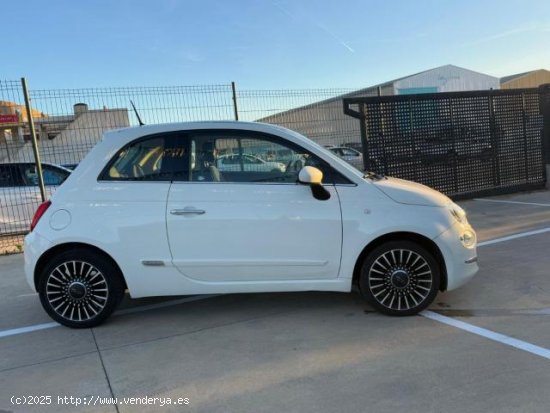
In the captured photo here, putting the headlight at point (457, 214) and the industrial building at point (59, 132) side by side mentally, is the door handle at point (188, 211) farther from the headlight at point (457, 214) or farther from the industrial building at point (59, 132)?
the industrial building at point (59, 132)

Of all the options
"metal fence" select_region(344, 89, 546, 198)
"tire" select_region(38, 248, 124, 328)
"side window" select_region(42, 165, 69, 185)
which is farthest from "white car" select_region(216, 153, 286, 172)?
"side window" select_region(42, 165, 69, 185)

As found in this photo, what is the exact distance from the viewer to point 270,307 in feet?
15.9

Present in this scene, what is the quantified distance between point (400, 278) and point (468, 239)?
710 millimetres

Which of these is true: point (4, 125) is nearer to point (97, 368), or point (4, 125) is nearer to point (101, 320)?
point (101, 320)

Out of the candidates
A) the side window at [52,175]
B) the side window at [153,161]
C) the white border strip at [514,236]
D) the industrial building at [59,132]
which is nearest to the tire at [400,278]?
the side window at [153,161]

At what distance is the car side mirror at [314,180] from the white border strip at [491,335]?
1415 mm

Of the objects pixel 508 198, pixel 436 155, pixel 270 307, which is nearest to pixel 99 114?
pixel 270 307

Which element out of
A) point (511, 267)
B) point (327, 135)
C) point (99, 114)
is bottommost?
point (511, 267)

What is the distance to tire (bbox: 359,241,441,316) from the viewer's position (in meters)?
4.29

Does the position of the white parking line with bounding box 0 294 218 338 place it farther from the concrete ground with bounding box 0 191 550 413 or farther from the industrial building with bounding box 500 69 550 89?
the industrial building with bounding box 500 69 550 89

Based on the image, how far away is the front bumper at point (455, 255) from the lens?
4.25 m

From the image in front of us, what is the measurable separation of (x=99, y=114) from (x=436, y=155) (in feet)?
22.1

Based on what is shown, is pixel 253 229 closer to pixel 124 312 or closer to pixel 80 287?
pixel 80 287

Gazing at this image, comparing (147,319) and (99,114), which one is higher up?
(99,114)
